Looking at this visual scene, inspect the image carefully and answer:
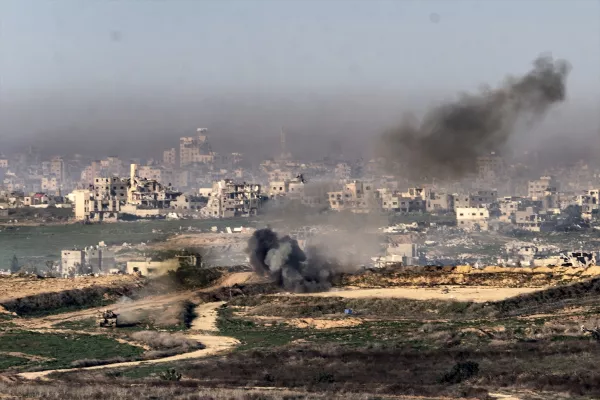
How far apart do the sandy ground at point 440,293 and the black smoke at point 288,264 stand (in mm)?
1491

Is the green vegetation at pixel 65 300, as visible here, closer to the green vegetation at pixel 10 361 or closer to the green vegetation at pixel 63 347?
the green vegetation at pixel 63 347

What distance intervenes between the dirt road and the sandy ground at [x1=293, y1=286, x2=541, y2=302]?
8.40 metres

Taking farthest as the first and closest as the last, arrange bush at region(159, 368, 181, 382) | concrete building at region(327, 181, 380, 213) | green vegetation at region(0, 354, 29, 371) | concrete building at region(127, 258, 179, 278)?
concrete building at region(327, 181, 380, 213), concrete building at region(127, 258, 179, 278), green vegetation at region(0, 354, 29, 371), bush at region(159, 368, 181, 382)

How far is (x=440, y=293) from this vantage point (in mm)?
88312

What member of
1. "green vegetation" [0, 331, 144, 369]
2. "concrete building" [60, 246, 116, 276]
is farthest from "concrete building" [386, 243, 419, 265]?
"green vegetation" [0, 331, 144, 369]

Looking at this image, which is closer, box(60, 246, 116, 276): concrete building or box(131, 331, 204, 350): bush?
box(131, 331, 204, 350): bush

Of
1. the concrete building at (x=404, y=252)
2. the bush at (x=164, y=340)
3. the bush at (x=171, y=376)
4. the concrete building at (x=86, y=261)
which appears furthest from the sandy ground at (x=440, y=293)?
the concrete building at (x=86, y=261)

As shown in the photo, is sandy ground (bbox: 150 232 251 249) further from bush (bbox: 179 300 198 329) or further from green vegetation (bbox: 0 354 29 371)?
green vegetation (bbox: 0 354 29 371)

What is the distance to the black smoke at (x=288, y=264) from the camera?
93500mm

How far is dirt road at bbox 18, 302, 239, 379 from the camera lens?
62062 mm

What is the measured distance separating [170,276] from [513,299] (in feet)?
78.0

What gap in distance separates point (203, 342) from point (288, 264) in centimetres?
2321

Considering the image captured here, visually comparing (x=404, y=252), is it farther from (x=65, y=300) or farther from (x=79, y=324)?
(x=79, y=324)

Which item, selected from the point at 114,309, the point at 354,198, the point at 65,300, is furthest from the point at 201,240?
the point at 354,198
